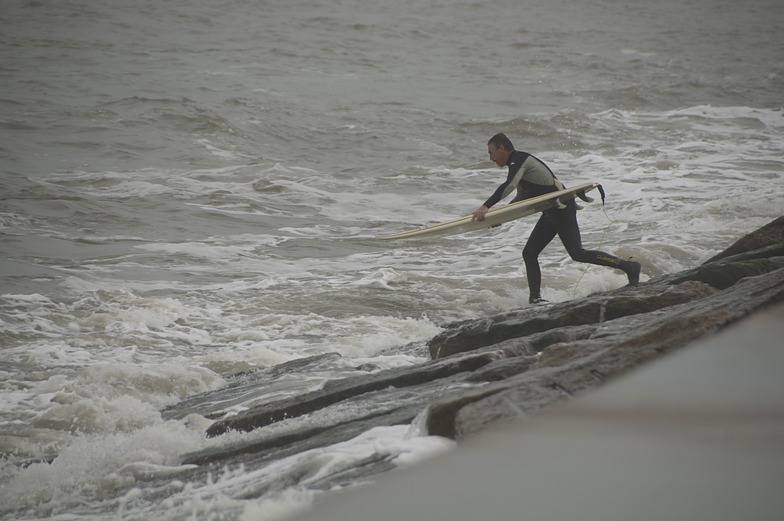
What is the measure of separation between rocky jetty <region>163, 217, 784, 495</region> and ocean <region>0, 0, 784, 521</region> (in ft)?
0.78

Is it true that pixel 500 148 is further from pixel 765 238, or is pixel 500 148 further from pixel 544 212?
pixel 765 238

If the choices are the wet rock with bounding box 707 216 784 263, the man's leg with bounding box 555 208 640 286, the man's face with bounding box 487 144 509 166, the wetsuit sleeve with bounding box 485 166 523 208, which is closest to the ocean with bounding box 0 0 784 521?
the man's leg with bounding box 555 208 640 286

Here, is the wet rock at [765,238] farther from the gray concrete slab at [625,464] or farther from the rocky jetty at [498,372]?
the gray concrete slab at [625,464]

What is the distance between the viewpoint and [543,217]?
880 centimetres

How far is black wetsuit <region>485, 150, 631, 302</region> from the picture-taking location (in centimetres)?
839

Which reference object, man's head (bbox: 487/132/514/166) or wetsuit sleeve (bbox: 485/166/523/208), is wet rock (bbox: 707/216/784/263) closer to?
wetsuit sleeve (bbox: 485/166/523/208)

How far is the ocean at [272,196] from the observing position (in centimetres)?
638

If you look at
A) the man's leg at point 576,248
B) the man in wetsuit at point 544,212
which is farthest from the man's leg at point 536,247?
the man's leg at point 576,248

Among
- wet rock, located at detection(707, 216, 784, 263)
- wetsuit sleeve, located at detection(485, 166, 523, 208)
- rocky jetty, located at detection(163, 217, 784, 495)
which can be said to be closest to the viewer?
rocky jetty, located at detection(163, 217, 784, 495)

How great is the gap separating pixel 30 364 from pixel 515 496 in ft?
19.5

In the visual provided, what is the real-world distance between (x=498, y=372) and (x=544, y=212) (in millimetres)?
4215

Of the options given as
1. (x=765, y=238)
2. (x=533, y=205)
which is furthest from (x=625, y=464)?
(x=533, y=205)

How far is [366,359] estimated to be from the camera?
23.0 feet

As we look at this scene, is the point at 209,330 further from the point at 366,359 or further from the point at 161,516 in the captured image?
the point at 161,516
